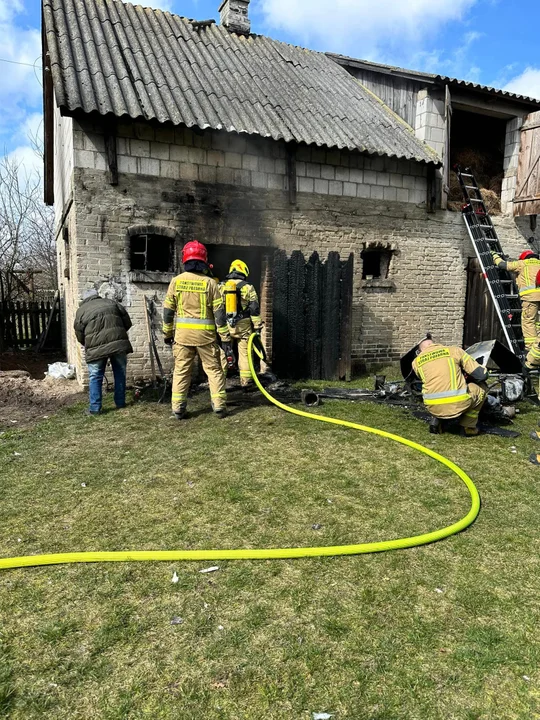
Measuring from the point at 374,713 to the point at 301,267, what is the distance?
23.7 feet

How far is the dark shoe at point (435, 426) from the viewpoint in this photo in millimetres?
5766

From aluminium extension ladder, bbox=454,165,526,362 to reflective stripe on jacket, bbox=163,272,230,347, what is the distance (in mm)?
6162

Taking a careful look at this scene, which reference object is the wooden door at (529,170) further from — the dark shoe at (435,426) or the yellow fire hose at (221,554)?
the yellow fire hose at (221,554)

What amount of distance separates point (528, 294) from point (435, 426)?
4660 mm

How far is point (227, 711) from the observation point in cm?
204

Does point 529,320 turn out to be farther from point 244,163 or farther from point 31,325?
point 31,325

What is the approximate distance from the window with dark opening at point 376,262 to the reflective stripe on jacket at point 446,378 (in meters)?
4.57

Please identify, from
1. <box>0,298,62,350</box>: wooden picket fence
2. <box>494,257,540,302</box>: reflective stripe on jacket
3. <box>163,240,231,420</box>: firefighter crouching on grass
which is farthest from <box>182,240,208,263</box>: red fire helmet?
<box>0,298,62,350</box>: wooden picket fence

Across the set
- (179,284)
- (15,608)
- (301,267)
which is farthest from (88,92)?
(15,608)

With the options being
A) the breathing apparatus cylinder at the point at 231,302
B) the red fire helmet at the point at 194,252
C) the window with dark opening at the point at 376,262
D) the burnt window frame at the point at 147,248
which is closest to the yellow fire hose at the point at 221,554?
the red fire helmet at the point at 194,252

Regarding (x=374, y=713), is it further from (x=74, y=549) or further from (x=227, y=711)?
(x=74, y=549)

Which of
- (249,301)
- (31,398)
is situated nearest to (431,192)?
(249,301)

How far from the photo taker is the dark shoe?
5.77 m

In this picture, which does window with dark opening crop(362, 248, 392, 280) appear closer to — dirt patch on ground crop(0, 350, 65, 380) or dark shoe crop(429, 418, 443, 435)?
dark shoe crop(429, 418, 443, 435)
